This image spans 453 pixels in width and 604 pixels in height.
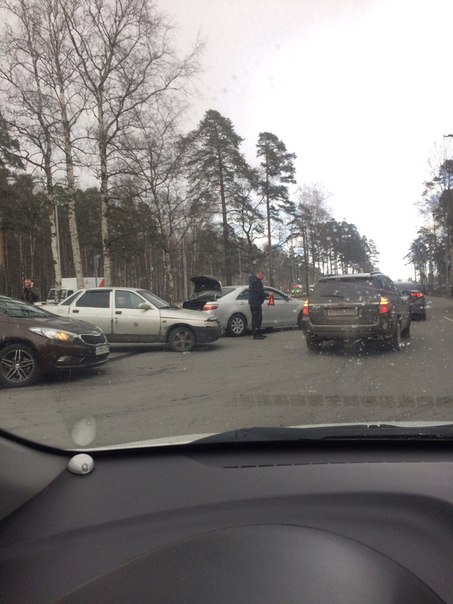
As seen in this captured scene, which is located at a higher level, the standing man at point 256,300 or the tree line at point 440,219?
the tree line at point 440,219

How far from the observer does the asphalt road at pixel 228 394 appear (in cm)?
500

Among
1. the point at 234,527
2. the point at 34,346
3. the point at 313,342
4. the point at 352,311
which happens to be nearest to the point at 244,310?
the point at 313,342

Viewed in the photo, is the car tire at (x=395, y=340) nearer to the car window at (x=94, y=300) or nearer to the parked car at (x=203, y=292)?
the parked car at (x=203, y=292)

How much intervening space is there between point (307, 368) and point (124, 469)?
6.71 m

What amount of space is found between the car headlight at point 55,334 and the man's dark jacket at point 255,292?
711cm

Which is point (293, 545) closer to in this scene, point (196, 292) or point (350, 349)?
point (350, 349)

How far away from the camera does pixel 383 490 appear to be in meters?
2.07

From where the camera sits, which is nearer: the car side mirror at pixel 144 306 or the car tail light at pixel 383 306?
Answer: the car tail light at pixel 383 306

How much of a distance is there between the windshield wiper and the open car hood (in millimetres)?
14249

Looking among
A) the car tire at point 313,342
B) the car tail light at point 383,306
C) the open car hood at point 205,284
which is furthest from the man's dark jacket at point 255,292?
the car tail light at point 383,306

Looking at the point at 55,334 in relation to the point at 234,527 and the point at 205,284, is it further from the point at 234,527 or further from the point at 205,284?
the point at 205,284

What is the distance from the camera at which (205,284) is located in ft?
57.4

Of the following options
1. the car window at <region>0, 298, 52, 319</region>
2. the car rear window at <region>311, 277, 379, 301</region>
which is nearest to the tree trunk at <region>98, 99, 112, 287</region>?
the car rear window at <region>311, 277, 379, 301</region>

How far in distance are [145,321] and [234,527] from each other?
10.5 m
